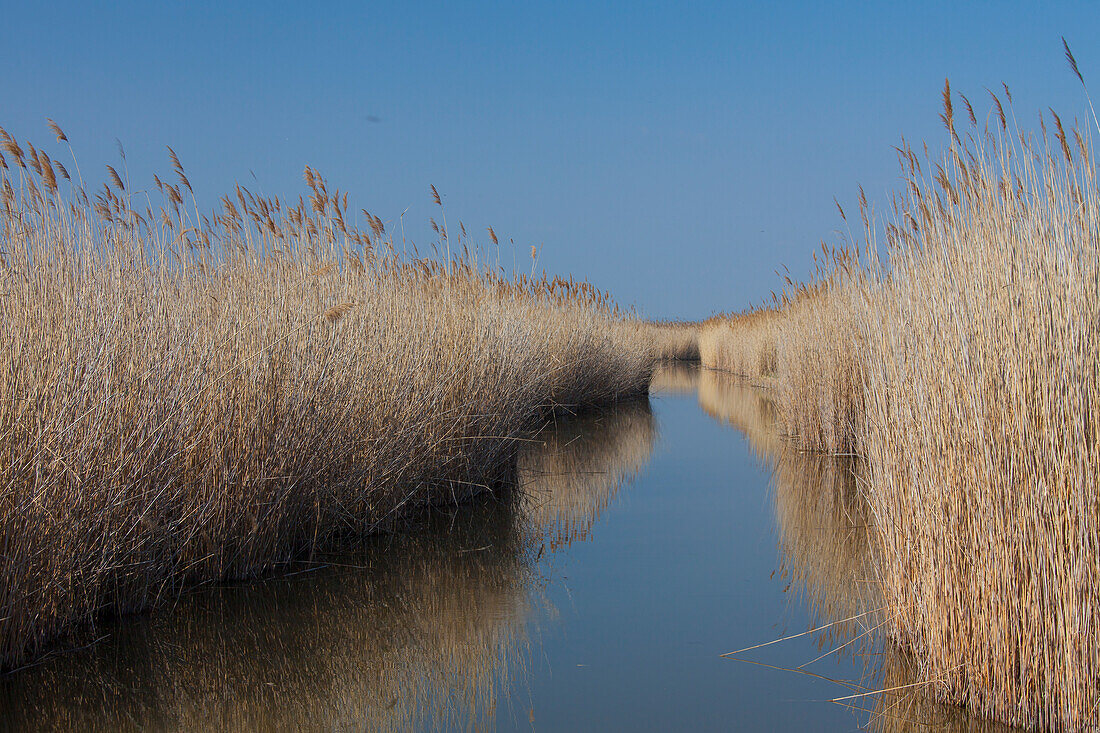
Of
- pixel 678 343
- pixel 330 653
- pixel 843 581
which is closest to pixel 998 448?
pixel 843 581

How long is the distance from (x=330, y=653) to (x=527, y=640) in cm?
73

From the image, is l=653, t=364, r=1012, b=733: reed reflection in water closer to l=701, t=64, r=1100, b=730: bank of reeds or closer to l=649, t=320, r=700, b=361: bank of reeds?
l=701, t=64, r=1100, b=730: bank of reeds

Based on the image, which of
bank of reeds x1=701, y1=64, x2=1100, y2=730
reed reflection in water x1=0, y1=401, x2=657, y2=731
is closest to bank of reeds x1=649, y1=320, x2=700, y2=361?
reed reflection in water x1=0, y1=401, x2=657, y2=731

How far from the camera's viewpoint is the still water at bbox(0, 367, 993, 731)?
2477 mm

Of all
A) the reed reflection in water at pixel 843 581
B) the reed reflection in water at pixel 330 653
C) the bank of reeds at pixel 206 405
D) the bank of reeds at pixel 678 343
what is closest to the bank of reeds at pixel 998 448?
the reed reflection in water at pixel 843 581

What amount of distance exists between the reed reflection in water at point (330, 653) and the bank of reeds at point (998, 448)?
1.34 meters

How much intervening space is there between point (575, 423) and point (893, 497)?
7.08 metres

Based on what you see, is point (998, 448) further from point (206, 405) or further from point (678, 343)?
point (678, 343)

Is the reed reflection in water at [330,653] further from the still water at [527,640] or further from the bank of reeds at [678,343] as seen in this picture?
the bank of reeds at [678,343]

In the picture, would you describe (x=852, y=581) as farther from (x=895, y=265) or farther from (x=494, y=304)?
(x=494, y=304)

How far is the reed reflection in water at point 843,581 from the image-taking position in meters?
2.42

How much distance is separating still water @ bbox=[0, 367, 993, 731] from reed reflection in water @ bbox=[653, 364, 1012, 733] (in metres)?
0.01

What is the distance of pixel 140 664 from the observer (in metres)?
2.77

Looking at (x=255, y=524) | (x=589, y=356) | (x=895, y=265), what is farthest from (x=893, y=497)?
(x=589, y=356)
